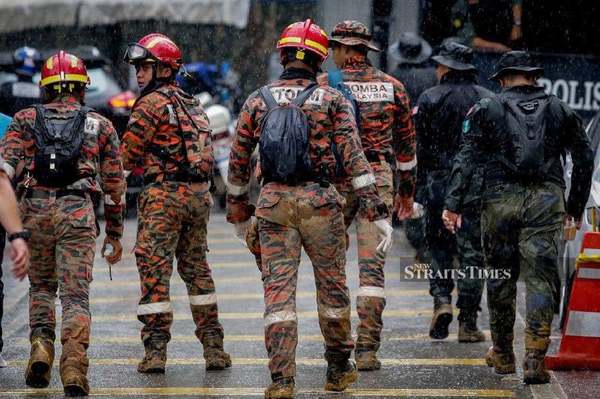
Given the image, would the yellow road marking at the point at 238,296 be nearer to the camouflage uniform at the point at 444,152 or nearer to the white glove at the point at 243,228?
the camouflage uniform at the point at 444,152

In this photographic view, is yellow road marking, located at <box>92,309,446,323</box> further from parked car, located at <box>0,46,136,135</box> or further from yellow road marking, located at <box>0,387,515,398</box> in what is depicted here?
parked car, located at <box>0,46,136,135</box>

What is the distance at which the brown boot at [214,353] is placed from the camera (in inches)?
359

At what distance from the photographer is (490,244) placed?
8789 mm

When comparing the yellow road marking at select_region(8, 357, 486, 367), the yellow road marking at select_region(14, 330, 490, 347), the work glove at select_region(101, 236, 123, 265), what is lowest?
the yellow road marking at select_region(14, 330, 490, 347)

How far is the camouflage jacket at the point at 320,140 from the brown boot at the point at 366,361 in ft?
4.50

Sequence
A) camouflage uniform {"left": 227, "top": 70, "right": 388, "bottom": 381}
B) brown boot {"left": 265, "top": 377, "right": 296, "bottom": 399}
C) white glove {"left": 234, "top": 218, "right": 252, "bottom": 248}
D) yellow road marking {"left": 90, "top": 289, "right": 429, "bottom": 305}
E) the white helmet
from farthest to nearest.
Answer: the white helmet
yellow road marking {"left": 90, "top": 289, "right": 429, "bottom": 305}
white glove {"left": 234, "top": 218, "right": 252, "bottom": 248}
camouflage uniform {"left": 227, "top": 70, "right": 388, "bottom": 381}
brown boot {"left": 265, "top": 377, "right": 296, "bottom": 399}

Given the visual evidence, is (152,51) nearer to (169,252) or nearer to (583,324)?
(169,252)

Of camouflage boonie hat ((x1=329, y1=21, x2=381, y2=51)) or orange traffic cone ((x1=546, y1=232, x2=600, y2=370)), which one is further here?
camouflage boonie hat ((x1=329, y1=21, x2=381, y2=51))

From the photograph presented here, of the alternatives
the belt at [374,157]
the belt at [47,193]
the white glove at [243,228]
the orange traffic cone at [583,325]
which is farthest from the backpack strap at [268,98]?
the orange traffic cone at [583,325]

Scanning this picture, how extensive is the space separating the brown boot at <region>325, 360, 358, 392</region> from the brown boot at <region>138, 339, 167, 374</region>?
1.24 meters

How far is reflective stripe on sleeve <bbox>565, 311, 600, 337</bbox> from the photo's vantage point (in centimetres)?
896

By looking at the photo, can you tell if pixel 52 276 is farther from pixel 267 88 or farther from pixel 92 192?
pixel 267 88

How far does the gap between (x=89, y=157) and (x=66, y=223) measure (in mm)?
433

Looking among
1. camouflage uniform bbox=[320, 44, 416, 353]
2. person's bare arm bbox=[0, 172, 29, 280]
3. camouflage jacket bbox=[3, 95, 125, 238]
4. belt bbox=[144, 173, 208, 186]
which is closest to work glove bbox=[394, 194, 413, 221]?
camouflage uniform bbox=[320, 44, 416, 353]
